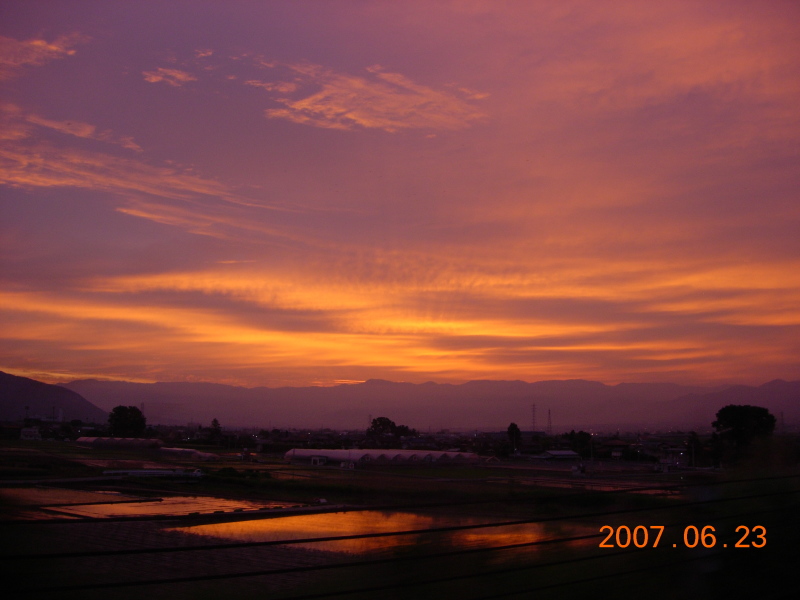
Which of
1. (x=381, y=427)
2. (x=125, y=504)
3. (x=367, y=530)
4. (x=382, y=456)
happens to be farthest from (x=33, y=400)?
(x=381, y=427)

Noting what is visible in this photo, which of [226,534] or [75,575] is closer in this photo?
[75,575]

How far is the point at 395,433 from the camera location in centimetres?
3156

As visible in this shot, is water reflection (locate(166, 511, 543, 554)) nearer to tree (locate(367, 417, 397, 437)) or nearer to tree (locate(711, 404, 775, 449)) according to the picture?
tree (locate(711, 404, 775, 449))

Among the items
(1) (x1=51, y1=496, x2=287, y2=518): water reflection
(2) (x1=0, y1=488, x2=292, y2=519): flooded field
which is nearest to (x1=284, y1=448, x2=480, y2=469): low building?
(2) (x1=0, y1=488, x2=292, y2=519): flooded field

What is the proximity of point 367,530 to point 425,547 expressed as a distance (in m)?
0.96

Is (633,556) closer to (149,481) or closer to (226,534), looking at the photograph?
(226,534)

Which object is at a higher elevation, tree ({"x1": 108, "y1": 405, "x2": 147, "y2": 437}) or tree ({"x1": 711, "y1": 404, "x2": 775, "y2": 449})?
tree ({"x1": 711, "y1": 404, "x2": 775, "y2": 449})

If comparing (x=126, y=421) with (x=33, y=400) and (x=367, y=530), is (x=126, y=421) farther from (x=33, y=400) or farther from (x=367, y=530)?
(x=367, y=530)

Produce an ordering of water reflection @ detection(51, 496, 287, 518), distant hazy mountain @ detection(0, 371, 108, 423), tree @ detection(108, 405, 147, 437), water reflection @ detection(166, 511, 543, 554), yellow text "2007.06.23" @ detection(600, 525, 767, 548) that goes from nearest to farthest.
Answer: water reflection @ detection(166, 511, 543, 554), yellow text "2007.06.23" @ detection(600, 525, 767, 548), water reflection @ detection(51, 496, 287, 518), distant hazy mountain @ detection(0, 371, 108, 423), tree @ detection(108, 405, 147, 437)

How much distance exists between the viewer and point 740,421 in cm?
1967

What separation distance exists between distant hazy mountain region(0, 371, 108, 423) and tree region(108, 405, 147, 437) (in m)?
5.96

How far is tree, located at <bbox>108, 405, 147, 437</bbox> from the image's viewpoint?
28719 mm

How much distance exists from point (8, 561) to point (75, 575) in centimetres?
68

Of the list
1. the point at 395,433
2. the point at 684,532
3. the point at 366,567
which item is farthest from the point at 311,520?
the point at 395,433
